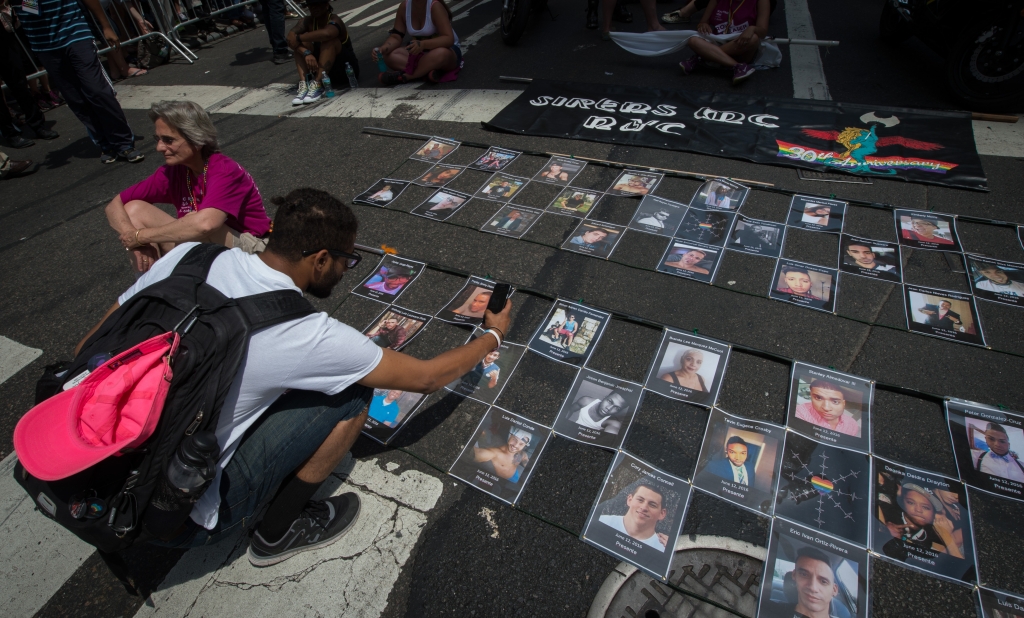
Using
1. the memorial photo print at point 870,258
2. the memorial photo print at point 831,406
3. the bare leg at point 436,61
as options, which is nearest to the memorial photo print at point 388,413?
the memorial photo print at point 831,406

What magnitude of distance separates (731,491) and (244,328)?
6.24 ft

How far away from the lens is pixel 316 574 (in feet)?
6.48

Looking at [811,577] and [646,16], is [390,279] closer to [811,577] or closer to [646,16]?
Answer: [811,577]

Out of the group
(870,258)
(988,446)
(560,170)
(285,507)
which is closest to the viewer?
(285,507)

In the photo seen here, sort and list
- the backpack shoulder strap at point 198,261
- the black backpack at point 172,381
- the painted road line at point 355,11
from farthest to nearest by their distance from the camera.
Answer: the painted road line at point 355,11 < the backpack shoulder strap at point 198,261 < the black backpack at point 172,381

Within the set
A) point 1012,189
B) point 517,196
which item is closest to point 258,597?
point 517,196

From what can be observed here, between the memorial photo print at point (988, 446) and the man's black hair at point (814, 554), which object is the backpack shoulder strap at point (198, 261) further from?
the memorial photo print at point (988, 446)

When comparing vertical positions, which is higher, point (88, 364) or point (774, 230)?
point (88, 364)

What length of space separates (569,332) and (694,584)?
1343 millimetres

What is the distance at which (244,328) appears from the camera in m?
1.49

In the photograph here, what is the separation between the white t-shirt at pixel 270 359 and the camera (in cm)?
154

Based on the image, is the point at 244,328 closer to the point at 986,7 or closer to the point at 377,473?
the point at 377,473

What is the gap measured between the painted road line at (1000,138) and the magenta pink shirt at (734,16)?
2.20m

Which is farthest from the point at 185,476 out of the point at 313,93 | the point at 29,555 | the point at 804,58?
the point at 804,58
